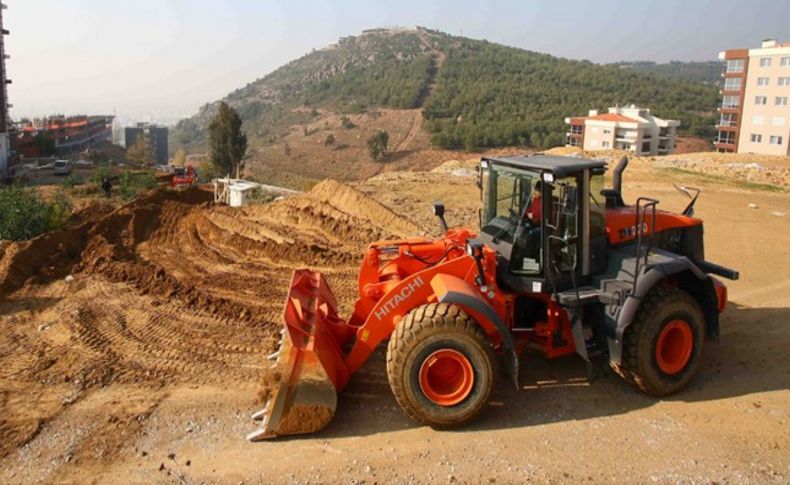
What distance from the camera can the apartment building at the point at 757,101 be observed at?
177 ft

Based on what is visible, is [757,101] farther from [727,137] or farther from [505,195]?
[505,195]

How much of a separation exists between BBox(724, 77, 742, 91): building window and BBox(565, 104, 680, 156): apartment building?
817cm

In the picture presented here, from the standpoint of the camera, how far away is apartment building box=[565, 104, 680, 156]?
65312mm

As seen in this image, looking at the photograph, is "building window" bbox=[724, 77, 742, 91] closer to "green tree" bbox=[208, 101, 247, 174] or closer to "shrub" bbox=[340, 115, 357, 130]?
"shrub" bbox=[340, 115, 357, 130]

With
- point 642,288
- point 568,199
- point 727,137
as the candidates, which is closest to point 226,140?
point 568,199

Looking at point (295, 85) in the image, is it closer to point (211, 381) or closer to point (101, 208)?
point (101, 208)

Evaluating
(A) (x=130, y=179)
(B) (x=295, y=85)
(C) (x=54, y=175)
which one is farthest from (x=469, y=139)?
(B) (x=295, y=85)

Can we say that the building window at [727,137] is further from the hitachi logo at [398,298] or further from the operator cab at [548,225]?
the hitachi logo at [398,298]

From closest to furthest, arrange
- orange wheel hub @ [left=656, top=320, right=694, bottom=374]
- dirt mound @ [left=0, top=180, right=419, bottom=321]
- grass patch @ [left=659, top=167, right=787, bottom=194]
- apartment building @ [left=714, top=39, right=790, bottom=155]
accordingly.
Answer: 1. orange wheel hub @ [left=656, top=320, right=694, bottom=374]
2. dirt mound @ [left=0, top=180, right=419, bottom=321]
3. grass patch @ [left=659, top=167, right=787, bottom=194]
4. apartment building @ [left=714, top=39, right=790, bottom=155]

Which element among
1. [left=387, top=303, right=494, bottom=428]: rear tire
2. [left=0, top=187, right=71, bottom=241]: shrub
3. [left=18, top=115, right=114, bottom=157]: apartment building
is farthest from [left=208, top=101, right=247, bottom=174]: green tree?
[left=387, top=303, right=494, bottom=428]: rear tire

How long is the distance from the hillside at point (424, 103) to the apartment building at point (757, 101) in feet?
55.3

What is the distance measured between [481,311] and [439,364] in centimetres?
63

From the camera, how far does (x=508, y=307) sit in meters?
6.76

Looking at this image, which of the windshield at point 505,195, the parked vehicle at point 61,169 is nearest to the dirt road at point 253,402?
the windshield at point 505,195
